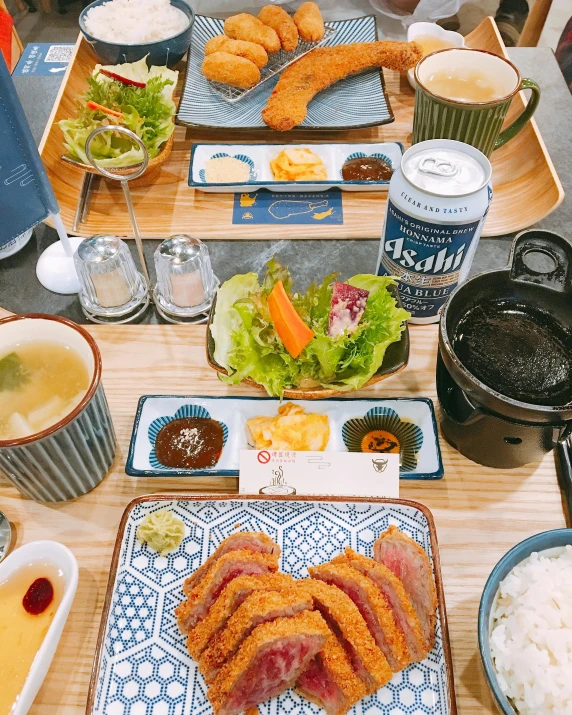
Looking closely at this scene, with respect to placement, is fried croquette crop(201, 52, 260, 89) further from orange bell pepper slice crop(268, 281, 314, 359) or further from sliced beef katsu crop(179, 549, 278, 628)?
sliced beef katsu crop(179, 549, 278, 628)

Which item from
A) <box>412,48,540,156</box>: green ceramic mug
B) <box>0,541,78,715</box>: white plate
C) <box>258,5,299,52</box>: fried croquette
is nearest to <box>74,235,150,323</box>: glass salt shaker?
<box>0,541,78,715</box>: white plate

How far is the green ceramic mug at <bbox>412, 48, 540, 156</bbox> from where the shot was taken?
2051mm

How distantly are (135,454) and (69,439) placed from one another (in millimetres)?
255

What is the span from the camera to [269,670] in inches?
47.1

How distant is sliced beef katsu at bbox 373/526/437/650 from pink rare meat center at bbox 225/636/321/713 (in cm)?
25

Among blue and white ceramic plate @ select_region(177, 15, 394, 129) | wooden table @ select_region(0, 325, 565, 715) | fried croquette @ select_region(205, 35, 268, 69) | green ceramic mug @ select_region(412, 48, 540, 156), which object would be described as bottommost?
wooden table @ select_region(0, 325, 565, 715)

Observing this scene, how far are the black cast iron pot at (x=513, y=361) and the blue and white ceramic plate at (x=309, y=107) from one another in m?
1.35

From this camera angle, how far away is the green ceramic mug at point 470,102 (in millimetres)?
2051

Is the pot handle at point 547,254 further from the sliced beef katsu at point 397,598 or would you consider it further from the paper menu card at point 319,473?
the sliced beef katsu at point 397,598

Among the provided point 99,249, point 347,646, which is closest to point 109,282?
point 99,249

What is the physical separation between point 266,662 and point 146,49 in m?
2.73

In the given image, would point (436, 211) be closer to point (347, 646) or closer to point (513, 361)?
point (513, 361)

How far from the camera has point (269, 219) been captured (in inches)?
93.1

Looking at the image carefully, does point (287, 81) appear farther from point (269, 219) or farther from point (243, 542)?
point (243, 542)
